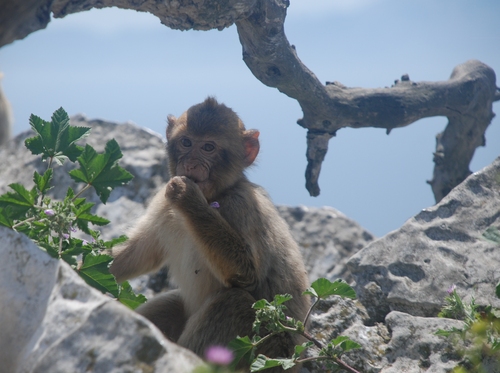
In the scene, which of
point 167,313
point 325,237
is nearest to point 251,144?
point 167,313

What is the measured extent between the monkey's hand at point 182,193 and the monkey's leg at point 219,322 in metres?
0.60

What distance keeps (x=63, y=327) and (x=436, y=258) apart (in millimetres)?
2922

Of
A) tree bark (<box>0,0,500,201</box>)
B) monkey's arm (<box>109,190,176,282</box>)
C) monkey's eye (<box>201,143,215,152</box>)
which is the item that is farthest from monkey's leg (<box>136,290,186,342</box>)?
tree bark (<box>0,0,500,201</box>)

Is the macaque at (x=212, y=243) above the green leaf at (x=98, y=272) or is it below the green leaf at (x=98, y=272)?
above

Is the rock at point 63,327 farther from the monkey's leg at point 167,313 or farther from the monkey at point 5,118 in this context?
the monkey at point 5,118

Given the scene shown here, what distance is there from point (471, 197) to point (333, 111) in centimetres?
160

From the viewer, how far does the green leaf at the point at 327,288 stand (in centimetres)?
281

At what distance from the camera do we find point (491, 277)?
12.8 ft

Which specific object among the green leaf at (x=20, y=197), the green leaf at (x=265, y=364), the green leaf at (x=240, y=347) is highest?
the green leaf at (x=20, y=197)

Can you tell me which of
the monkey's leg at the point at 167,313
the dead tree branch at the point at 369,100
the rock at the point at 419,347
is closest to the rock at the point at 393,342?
the rock at the point at 419,347

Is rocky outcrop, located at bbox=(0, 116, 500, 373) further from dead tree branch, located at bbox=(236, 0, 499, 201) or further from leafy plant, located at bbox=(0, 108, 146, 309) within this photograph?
dead tree branch, located at bbox=(236, 0, 499, 201)

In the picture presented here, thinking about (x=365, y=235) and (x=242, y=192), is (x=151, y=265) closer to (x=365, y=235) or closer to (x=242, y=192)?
(x=242, y=192)

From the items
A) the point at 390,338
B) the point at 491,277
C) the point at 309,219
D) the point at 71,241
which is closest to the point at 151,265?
the point at 71,241

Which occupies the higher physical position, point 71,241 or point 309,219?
point 309,219
